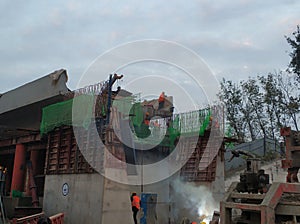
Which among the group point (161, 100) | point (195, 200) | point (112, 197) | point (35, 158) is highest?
point (161, 100)

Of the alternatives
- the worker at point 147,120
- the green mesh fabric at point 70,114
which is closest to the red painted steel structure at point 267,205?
the green mesh fabric at point 70,114

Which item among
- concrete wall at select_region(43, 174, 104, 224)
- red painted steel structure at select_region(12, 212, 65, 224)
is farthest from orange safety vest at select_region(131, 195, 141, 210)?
red painted steel structure at select_region(12, 212, 65, 224)

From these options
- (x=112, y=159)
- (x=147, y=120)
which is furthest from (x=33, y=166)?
(x=112, y=159)

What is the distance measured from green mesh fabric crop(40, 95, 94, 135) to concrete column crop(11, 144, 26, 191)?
3.58 meters

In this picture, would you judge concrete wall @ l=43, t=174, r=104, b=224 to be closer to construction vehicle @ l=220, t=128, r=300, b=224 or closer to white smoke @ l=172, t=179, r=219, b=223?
white smoke @ l=172, t=179, r=219, b=223

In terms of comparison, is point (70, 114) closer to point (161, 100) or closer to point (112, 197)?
point (112, 197)

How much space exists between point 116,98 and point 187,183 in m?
6.12

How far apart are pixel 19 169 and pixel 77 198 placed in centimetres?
707

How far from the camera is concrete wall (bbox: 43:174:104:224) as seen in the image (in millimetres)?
12945

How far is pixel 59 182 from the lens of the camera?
15352 mm

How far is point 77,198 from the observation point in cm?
1395

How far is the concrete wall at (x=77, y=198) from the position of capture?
42.5 feet

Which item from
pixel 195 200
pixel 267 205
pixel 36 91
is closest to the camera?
pixel 267 205

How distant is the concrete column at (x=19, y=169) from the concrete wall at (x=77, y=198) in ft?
13.0
